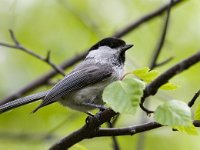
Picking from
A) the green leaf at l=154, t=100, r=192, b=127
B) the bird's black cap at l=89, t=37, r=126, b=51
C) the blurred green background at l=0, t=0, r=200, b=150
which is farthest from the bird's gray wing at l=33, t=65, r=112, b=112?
the blurred green background at l=0, t=0, r=200, b=150

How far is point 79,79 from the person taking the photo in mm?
2697

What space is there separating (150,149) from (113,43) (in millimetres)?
1303

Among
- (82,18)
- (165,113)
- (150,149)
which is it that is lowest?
(150,149)

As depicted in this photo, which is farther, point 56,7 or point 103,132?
point 56,7

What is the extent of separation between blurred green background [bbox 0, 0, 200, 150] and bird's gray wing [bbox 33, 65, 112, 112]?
4.25 feet

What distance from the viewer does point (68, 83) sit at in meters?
2.64

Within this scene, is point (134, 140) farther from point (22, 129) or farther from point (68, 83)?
point (68, 83)

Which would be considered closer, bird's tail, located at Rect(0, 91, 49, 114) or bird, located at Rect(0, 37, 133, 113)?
bird's tail, located at Rect(0, 91, 49, 114)

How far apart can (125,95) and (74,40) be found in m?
3.08

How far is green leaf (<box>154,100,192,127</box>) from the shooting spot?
5.08ft

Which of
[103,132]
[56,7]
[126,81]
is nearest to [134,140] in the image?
[56,7]

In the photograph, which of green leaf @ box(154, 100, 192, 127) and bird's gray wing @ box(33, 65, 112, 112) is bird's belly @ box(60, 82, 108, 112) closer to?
bird's gray wing @ box(33, 65, 112, 112)

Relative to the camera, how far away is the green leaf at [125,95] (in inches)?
61.5

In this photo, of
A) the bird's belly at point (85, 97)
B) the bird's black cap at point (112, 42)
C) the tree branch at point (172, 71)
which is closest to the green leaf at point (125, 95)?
the tree branch at point (172, 71)
